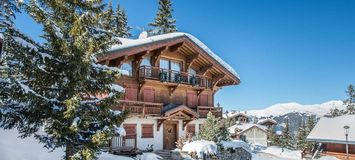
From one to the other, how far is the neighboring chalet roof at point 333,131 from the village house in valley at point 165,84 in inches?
533

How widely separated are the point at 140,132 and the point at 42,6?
552 inches

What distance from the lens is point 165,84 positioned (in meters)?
26.0

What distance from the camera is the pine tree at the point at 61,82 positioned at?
424 inches

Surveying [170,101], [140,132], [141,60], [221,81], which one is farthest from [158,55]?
[221,81]

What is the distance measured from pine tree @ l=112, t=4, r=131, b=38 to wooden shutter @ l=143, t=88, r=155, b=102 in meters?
18.5

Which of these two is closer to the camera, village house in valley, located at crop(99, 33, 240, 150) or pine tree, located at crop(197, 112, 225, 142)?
village house in valley, located at crop(99, 33, 240, 150)

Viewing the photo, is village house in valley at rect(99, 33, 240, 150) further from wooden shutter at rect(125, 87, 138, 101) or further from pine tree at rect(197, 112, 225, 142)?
pine tree at rect(197, 112, 225, 142)

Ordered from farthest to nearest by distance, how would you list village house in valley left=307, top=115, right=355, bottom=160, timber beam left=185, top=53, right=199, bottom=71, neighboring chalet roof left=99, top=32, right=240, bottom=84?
1. village house in valley left=307, top=115, right=355, bottom=160
2. timber beam left=185, top=53, right=199, bottom=71
3. neighboring chalet roof left=99, top=32, right=240, bottom=84

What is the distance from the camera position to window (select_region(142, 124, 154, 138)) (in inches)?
965

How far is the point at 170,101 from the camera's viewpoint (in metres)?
26.9

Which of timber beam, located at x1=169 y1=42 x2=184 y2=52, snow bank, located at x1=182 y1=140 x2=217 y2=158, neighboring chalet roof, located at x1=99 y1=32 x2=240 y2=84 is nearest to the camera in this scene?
snow bank, located at x1=182 y1=140 x2=217 y2=158

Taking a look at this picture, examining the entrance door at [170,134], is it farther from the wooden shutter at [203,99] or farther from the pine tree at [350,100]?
the pine tree at [350,100]

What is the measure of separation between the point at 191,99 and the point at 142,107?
6.54 meters

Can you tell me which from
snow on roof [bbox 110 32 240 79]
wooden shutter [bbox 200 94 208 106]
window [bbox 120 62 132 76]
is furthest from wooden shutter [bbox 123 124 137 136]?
wooden shutter [bbox 200 94 208 106]
